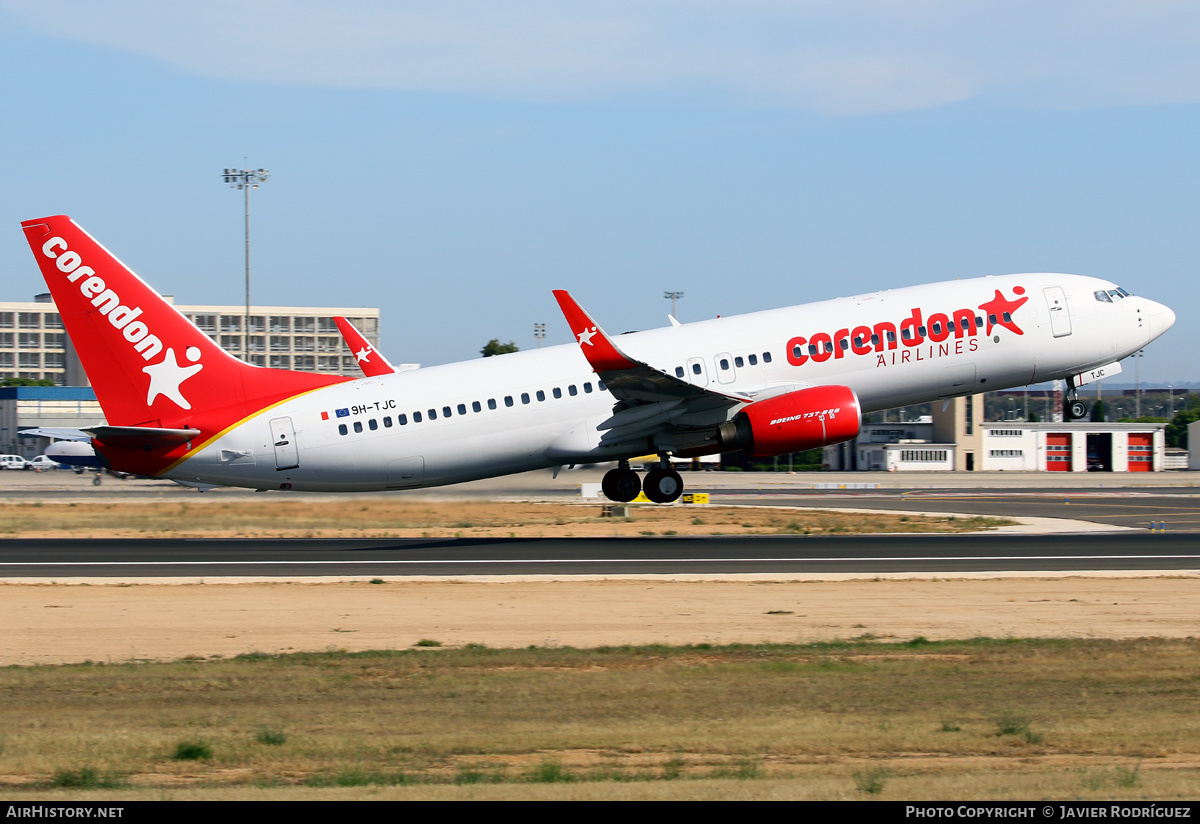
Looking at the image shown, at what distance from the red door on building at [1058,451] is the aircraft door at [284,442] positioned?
355ft

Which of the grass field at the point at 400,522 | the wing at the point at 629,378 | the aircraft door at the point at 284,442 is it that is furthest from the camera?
the grass field at the point at 400,522

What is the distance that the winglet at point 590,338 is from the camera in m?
30.9

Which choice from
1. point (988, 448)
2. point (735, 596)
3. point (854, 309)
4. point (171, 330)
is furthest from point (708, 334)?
point (988, 448)

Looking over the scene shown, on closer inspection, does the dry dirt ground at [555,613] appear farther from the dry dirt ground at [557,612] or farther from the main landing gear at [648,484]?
the main landing gear at [648,484]

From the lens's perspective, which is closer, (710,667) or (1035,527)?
(710,667)

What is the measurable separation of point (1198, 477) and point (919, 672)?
9657cm

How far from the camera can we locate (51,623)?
22031 mm

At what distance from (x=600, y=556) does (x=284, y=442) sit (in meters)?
9.42

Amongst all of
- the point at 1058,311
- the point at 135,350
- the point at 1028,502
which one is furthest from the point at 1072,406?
the point at 1028,502

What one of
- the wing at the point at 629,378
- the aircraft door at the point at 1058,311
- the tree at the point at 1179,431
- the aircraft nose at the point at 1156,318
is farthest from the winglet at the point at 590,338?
the tree at the point at 1179,431

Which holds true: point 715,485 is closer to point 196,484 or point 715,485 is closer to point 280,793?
point 196,484

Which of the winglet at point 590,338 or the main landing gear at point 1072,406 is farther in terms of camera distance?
the main landing gear at point 1072,406

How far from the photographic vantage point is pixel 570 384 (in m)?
34.4

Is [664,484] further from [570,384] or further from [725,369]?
[570,384]
